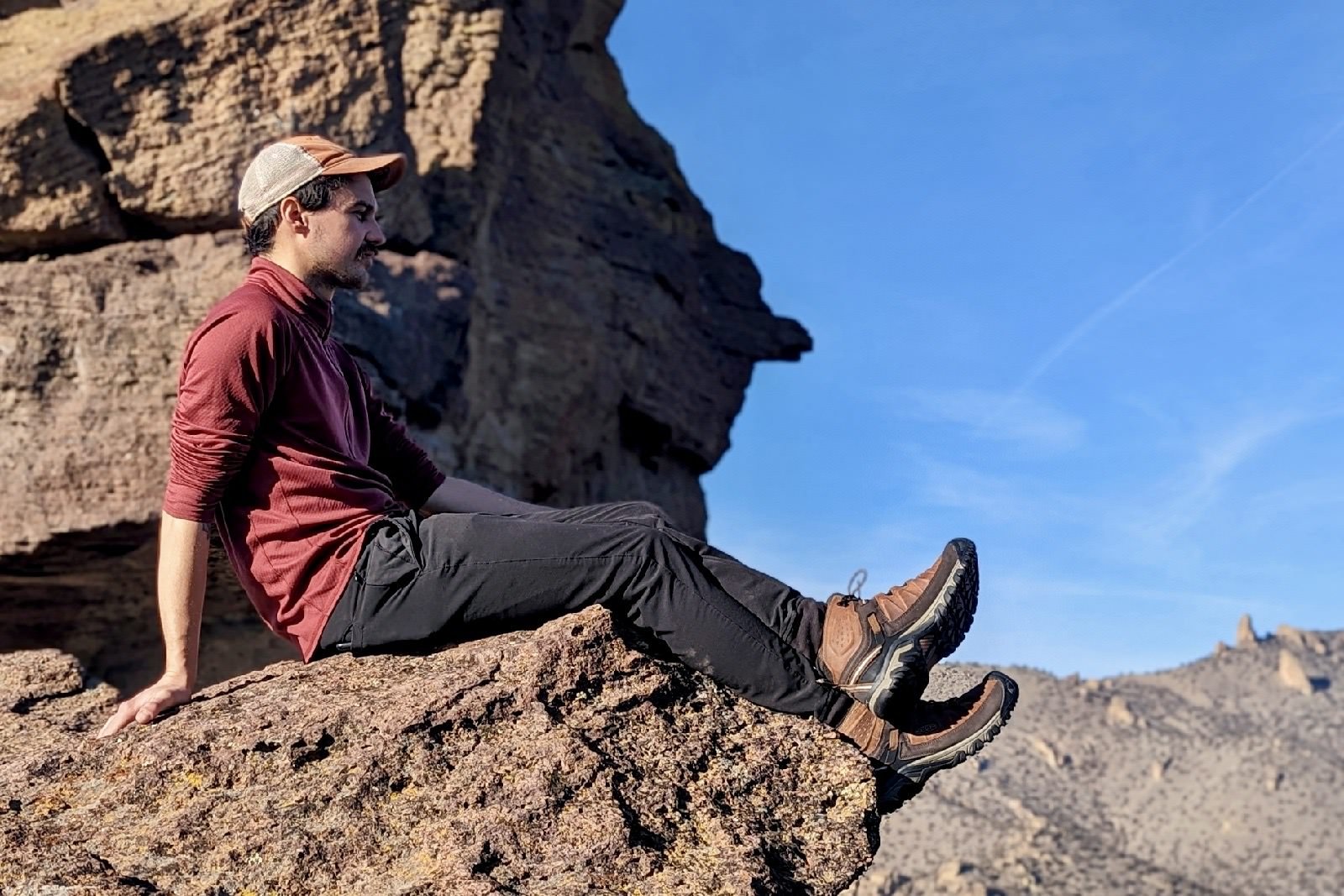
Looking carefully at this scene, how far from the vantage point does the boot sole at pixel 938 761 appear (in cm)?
413

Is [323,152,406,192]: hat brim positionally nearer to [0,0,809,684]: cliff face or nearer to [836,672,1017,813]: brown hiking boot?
[836,672,1017,813]: brown hiking boot

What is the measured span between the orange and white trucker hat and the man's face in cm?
7

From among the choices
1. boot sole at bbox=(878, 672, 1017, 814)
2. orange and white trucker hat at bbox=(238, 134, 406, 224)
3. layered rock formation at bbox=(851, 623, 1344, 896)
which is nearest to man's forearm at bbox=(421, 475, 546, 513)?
orange and white trucker hat at bbox=(238, 134, 406, 224)

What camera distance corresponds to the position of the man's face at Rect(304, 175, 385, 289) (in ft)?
15.1

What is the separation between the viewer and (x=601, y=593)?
4.33 metres

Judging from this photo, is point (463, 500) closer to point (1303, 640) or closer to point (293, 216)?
point (293, 216)

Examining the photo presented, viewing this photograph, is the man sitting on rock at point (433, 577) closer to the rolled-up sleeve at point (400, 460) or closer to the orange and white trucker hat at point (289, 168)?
the orange and white trucker hat at point (289, 168)

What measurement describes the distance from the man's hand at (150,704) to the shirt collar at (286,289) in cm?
121

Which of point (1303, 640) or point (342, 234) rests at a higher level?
point (1303, 640)

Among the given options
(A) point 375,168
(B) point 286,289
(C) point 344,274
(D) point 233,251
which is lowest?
(B) point 286,289

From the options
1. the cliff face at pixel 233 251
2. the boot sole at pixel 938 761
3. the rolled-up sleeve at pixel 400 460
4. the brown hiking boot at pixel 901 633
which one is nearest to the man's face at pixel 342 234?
the rolled-up sleeve at pixel 400 460

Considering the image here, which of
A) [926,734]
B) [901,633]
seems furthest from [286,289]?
[926,734]

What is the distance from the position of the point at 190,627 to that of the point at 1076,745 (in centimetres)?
3444

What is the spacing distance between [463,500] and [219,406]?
4.08ft
